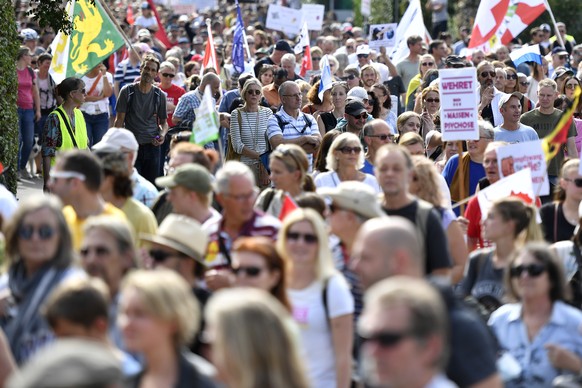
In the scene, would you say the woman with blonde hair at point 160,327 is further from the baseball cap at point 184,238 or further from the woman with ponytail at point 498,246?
the woman with ponytail at point 498,246

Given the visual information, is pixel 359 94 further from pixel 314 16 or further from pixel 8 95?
pixel 314 16

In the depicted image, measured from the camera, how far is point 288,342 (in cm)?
413

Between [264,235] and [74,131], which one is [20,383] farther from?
[74,131]

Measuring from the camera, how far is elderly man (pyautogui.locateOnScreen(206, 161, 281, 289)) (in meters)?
7.01

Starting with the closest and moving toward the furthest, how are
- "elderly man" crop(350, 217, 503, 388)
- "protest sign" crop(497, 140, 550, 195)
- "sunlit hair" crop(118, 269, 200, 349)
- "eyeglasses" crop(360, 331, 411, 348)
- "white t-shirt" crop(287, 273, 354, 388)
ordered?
"eyeglasses" crop(360, 331, 411, 348)
"sunlit hair" crop(118, 269, 200, 349)
"elderly man" crop(350, 217, 503, 388)
"white t-shirt" crop(287, 273, 354, 388)
"protest sign" crop(497, 140, 550, 195)

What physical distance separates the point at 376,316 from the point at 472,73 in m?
7.61

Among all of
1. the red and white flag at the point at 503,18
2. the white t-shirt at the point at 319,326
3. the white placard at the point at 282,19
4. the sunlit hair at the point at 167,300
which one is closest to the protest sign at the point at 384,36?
the red and white flag at the point at 503,18

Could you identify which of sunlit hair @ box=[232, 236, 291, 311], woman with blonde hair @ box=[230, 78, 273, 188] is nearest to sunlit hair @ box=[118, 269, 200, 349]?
sunlit hair @ box=[232, 236, 291, 311]

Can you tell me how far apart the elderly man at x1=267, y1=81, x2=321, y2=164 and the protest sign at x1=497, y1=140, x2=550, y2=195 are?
3.40 m

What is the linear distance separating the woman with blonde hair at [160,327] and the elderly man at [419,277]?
0.93 meters

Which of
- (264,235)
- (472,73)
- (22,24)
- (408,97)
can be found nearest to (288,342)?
(264,235)

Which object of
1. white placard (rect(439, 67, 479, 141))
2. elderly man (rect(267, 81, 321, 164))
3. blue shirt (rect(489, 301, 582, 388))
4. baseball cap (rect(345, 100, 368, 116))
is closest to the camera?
blue shirt (rect(489, 301, 582, 388))

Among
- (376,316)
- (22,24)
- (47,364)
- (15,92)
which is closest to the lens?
(47,364)

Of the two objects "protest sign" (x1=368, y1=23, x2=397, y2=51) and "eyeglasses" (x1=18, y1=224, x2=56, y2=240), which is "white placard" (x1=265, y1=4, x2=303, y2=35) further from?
"eyeglasses" (x1=18, y1=224, x2=56, y2=240)
